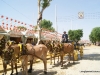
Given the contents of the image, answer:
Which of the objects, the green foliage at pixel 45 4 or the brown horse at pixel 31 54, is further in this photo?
the green foliage at pixel 45 4

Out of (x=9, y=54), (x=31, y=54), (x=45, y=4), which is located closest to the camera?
(x=9, y=54)

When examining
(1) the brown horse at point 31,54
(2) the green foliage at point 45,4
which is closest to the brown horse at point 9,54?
(1) the brown horse at point 31,54

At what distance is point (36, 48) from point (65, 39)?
575 cm

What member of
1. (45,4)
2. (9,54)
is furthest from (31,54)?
(45,4)

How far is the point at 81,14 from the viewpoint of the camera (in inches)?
909

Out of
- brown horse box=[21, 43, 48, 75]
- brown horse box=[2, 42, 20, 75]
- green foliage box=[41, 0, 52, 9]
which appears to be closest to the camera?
brown horse box=[2, 42, 20, 75]

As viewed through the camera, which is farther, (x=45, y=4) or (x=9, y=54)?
(x=45, y=4)

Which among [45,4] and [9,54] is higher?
[45,4]

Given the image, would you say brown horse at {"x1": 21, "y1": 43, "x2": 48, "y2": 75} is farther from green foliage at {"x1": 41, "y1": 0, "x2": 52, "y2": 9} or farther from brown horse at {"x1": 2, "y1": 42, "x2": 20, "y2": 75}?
green foliage at {"x1": 41, "y1": 0, "x2": 52, "y2": 9}

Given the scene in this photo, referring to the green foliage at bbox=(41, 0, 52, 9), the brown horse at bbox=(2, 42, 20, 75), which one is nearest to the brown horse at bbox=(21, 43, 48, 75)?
the brown horse at bbox=(2, 42, 20, 75)

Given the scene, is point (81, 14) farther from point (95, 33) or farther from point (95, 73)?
point (95, 33)

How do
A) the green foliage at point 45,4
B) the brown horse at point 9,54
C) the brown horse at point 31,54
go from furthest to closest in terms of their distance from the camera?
1. the green foliage at point 45,4
2. the brown horse at point 31,54
3. the brown horse at point 9,54

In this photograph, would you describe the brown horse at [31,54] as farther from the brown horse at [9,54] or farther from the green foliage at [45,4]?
the green foliage at [45,4]

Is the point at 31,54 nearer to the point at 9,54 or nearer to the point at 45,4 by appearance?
the point at 9,54
